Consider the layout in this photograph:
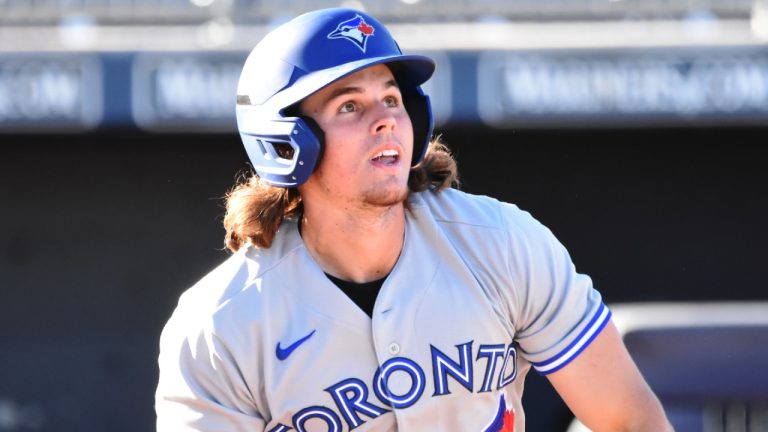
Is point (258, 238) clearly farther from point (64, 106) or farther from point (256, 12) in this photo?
point (256, 12)

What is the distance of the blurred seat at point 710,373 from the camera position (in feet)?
10.6

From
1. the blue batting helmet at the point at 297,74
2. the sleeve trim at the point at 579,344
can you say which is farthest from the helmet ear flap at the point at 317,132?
the sleeve trim at the point at 579,344

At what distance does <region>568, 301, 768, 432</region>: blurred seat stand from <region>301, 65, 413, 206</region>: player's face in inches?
44.4

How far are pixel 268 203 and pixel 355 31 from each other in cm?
41

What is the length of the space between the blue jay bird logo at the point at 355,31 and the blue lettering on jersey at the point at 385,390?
63 cm

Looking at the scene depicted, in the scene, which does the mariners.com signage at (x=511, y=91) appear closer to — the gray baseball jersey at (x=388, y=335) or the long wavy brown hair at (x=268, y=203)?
the long wavy brown hair at (x=268, y=203)

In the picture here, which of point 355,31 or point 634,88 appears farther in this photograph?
point 634,88

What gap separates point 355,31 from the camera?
8.23ft

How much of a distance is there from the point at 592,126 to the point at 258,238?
2.65m

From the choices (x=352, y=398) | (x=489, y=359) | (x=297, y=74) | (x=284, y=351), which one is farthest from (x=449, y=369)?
(x=297, y=74)

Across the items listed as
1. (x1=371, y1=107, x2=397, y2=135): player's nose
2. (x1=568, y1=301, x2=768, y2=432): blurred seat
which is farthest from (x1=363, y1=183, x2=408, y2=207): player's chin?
(x1=568, y1=301, x2=768, y2=432): blurred seat

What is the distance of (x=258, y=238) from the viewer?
2547mm

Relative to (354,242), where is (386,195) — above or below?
above

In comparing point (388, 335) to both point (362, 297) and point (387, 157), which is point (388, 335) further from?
point (387, 157)
